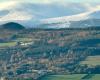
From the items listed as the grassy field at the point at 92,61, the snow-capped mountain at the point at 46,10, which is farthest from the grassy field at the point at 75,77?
the snow-capped mountain at the point at 46,10

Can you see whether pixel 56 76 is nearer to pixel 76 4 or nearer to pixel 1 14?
pixel 1 14

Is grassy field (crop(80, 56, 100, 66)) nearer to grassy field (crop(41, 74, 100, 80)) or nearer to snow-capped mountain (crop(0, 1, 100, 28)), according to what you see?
grassy field (crop(41, 74, 100, 80))

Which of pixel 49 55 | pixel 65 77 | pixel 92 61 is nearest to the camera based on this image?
pixel 65 77

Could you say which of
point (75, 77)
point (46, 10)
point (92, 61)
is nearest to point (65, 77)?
point (75, 77)

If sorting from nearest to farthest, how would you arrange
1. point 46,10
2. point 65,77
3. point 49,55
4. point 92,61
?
point 65,77, point 92,61, point 49,55, point 46,10

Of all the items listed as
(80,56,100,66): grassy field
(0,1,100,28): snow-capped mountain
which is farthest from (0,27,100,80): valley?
(0,1,100,28): snow-capped mountain

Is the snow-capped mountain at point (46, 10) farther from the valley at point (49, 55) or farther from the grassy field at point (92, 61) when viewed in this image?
the grassy field at point (92, 61)

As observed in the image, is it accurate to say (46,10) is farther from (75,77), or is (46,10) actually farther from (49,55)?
(75,77)

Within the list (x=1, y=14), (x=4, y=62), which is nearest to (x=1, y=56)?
(x=4, y=62)

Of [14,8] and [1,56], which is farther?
[14,8]

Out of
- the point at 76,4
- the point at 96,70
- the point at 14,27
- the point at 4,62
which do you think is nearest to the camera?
the point at 14,27

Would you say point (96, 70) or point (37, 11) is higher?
point (37, 11)
